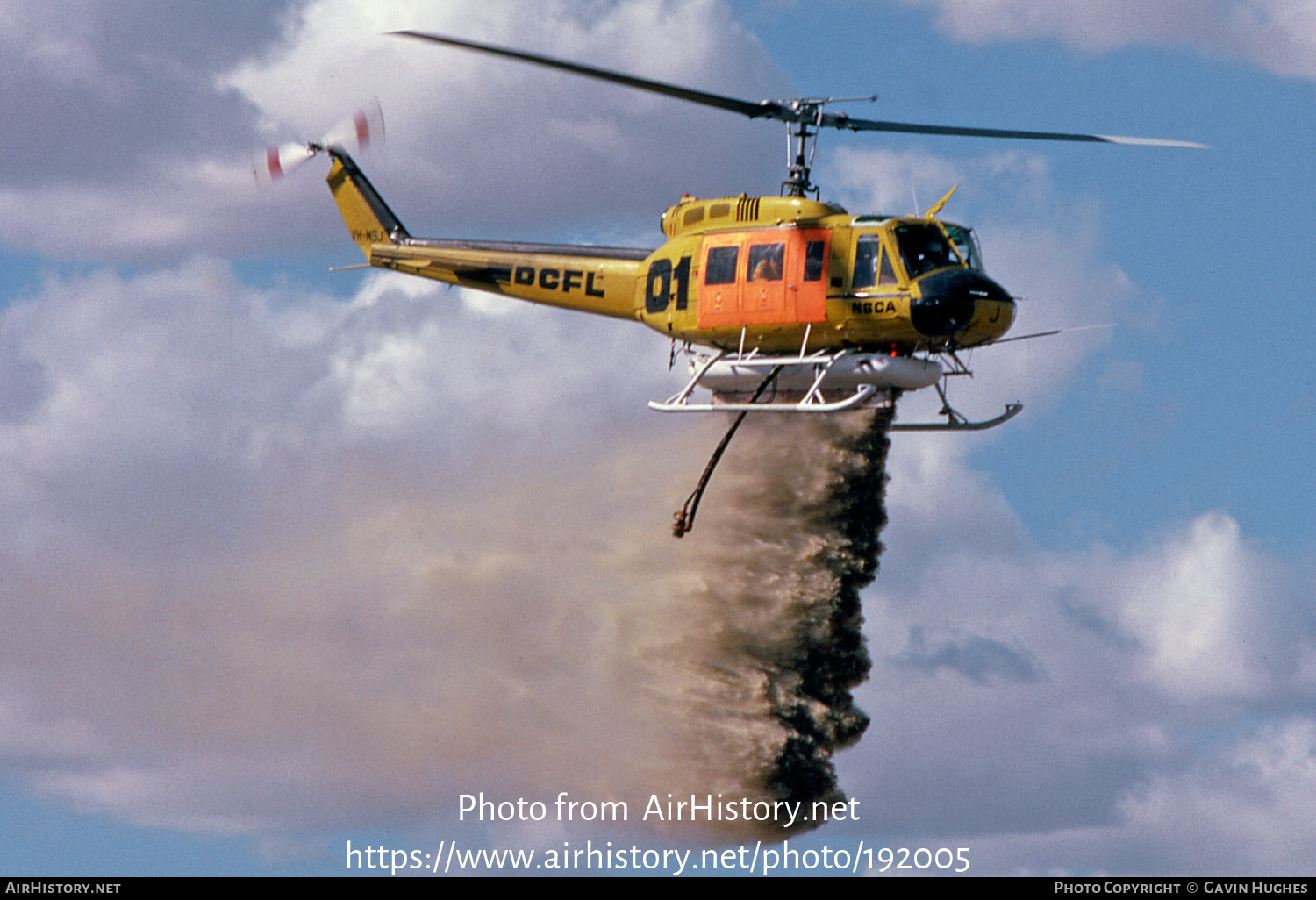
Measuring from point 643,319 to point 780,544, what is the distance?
4.26 m

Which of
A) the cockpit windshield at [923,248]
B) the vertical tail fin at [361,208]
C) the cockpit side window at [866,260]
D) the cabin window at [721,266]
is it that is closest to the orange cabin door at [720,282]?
the cabin window at [721,266]

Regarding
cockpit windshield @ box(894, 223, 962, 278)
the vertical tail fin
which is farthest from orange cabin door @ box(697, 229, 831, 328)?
the vertical tail fin

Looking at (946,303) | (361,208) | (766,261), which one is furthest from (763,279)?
(361,208)

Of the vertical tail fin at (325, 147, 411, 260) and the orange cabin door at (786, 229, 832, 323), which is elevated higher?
the vertical tail fin at (325, 147, 411, 260)

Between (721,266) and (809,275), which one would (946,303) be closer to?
(809,275)

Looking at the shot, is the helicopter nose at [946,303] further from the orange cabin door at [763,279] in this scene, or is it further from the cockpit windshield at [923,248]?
the orange cabin door at [763,279]

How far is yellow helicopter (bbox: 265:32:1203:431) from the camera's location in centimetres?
3006

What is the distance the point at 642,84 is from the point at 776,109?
7.94 feet

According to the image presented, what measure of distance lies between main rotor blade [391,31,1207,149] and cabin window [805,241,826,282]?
1929 mm

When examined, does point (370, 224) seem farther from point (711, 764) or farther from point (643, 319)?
point (711, 764)

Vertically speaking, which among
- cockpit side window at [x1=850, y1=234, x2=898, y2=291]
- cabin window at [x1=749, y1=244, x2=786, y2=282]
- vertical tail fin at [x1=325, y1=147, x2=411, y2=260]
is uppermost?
vertical tail fin at [x1=325, y1=147, x2=411, y2=260]

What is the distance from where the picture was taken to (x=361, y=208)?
38.8m

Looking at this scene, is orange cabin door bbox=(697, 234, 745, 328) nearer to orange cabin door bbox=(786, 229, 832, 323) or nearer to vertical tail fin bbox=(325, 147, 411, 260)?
orange cabin door bbox=(786, 229, 832, 323)
